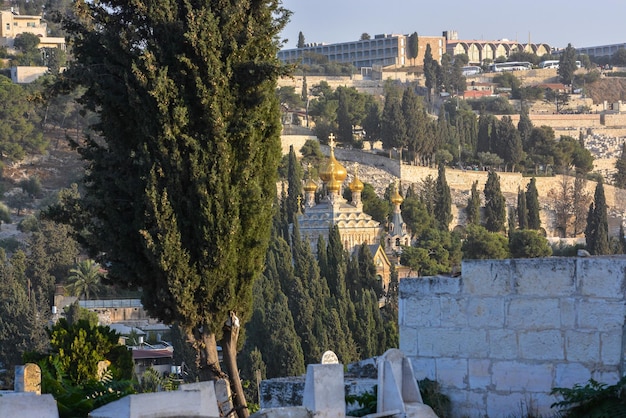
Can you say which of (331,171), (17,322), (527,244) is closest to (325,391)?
(17,322)

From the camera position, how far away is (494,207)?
3994 inches

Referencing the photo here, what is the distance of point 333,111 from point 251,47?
11941 centimetres

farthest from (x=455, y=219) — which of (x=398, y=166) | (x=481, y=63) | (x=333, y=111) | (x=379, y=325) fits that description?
(x=481, y=63)

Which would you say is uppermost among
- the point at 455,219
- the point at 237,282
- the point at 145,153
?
the point at 145,153

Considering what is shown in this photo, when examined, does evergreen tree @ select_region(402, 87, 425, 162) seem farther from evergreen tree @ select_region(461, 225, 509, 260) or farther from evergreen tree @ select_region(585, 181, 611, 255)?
evergreen tree @ select_region(585, 181, 611, 255)

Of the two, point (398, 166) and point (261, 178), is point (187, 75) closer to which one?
point (261, 178)

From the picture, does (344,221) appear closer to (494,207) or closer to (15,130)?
(494,207)

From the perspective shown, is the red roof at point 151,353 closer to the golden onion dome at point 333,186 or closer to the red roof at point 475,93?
the golden onion dome at point 333,186

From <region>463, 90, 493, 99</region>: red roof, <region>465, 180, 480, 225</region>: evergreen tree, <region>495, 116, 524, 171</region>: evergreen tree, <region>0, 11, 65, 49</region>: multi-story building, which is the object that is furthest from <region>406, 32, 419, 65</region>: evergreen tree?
<region>465, 180, 480, 225</region>: evergreen tree

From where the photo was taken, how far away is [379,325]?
62094 millimetres

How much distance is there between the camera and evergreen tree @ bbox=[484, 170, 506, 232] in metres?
101

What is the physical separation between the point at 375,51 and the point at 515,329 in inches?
7145

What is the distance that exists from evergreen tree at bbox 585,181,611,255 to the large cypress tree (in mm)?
70993

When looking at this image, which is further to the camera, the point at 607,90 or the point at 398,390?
the point at 607,90
